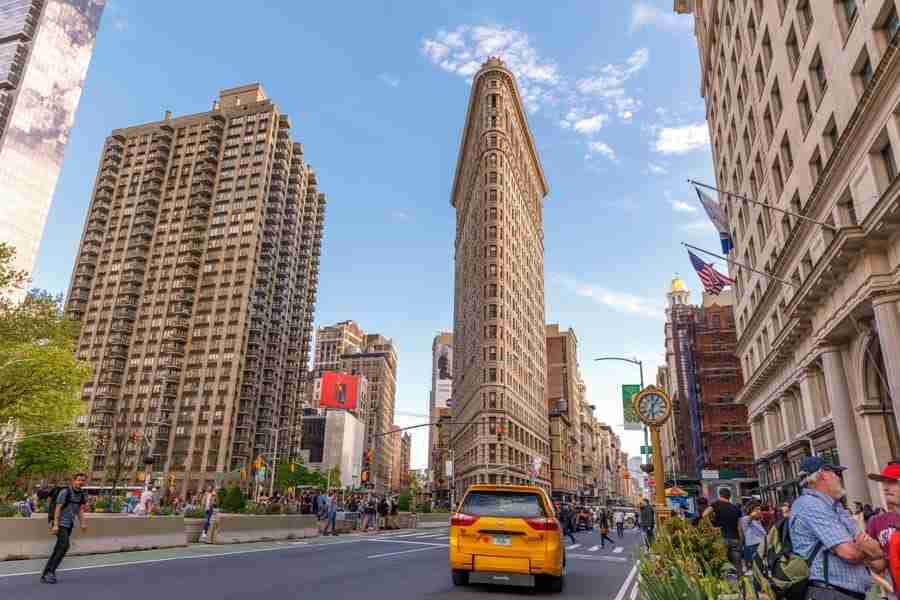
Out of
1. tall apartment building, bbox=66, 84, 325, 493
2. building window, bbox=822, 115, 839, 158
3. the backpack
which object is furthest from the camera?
tall apartment building, bbox=66, 84, 325, 493

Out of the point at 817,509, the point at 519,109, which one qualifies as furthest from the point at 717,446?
the point at 817,509

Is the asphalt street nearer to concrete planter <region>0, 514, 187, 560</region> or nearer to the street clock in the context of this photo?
concrete planter <region>0, 514, 187, 560</region>

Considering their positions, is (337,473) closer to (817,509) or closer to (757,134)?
(757,134)

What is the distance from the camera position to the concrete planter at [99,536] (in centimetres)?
1328

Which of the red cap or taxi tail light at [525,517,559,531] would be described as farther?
taxi tail light at [525,517,559,531]

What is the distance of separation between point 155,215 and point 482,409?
262 ft

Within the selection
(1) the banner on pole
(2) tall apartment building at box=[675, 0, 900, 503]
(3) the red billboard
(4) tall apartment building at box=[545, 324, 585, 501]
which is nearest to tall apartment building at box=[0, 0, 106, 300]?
(3) the red billboard

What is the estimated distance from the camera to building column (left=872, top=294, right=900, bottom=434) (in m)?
17.0

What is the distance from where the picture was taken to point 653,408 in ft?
54.6

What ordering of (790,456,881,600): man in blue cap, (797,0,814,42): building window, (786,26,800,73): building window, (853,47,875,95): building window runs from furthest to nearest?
(786,26,800,73): building window, (797,0,814,42): building window, (853,47,875,95): building window, (790,456,881,600): man in blue cap

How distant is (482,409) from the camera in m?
76.8

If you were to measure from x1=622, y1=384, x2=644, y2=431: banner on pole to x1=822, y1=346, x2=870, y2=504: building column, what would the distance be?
744 cm

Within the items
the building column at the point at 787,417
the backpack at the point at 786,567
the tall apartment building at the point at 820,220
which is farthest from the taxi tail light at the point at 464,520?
the building column at the point at 787,417

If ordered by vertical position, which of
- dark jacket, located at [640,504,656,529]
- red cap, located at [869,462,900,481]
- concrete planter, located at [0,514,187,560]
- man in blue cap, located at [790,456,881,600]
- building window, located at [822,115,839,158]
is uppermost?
building window, located at [822,115,839,158]
